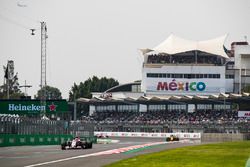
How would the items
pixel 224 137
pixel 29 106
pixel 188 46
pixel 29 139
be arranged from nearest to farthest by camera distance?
pixel 29 139 → pixel 224 137 → pixel 29 106 → pixel 188 46

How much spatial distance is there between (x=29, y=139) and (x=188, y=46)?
9929cm

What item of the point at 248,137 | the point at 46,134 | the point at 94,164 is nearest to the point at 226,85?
the point at 248,137

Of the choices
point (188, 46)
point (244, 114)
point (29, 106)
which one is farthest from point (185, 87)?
point (29, 106)

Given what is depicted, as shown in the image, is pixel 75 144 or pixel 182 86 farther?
pixel 182 86

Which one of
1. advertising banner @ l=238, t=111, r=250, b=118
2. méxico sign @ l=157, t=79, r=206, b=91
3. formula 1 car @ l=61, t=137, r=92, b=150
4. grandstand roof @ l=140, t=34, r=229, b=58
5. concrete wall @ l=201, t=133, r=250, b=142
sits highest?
grandstand roof @ l=140, t=34, r=229, b=58

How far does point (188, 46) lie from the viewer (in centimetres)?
15625

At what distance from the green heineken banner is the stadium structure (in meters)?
44.0

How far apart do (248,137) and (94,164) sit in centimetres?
4538

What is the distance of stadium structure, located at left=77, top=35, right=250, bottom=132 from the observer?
5143 inches

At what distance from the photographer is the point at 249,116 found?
126m

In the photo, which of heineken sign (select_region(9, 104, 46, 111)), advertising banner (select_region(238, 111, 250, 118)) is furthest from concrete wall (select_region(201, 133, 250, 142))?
advertising banner (select_region(238, 111, 250, 118))

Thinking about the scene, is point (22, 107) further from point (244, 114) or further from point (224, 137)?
point (244, 114)

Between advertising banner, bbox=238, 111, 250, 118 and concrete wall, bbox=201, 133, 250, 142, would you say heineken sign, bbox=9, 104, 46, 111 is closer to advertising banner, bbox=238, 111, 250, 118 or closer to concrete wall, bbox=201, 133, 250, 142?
concrete wall, bbox=201, 133, 250, 142

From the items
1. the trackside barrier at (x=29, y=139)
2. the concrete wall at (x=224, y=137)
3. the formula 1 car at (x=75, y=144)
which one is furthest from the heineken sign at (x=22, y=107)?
the formula 1 car at (x=75, y=144)
